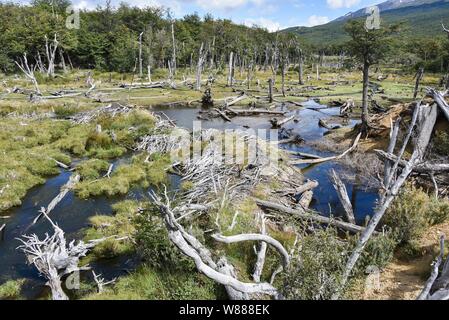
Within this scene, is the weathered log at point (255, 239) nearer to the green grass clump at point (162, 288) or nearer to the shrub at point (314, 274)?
the shrub at point (314, 274)

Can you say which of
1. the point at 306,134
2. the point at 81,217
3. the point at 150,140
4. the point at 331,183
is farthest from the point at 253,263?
the point at 306,134

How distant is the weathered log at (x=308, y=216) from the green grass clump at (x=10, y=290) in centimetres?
886

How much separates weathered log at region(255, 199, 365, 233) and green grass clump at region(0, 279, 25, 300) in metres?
8.86

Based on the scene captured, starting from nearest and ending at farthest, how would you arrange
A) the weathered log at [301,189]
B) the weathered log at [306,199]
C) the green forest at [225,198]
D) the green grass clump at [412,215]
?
the green forest at [225,198] < the green grass clump at [412,215] < the weathered log at [306,199] < the weathered log at [301,189]

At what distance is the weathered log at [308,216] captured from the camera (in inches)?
498

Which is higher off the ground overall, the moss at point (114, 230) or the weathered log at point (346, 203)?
the weathered log at point (346, 203)

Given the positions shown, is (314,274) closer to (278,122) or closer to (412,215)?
(412,215)

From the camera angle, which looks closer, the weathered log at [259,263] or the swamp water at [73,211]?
the weathered log at [259,263]

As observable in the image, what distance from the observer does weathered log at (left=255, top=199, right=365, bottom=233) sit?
1265 cm

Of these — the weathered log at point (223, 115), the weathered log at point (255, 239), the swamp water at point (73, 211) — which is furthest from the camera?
the weathered log at point (223, 115)

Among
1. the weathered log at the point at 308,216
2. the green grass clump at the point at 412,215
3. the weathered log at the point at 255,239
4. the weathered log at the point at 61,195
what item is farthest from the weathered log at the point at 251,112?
the weathered log at the point at 255,239

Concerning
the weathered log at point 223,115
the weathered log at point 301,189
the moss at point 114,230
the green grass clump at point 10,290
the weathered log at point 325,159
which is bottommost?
the green grass clump at point 10,290

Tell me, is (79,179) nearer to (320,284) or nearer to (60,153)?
(60,153)
